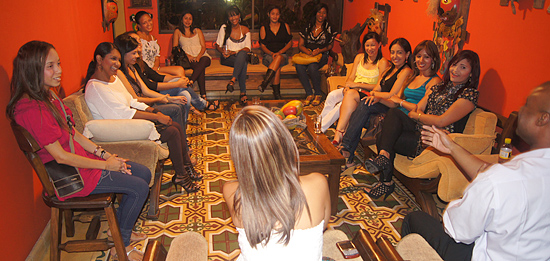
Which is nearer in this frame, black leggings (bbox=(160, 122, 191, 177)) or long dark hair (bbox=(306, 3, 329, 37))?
black leggings (bbox=(160, 122, 191, 177))

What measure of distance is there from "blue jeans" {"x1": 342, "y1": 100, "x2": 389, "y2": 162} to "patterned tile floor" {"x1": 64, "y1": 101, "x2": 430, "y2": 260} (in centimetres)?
29

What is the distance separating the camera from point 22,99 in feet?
7.26

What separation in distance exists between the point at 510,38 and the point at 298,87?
3718mm

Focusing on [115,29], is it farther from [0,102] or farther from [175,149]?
[0,102]

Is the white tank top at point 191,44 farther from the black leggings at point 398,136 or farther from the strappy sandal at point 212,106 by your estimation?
the black leggings at point 398,136

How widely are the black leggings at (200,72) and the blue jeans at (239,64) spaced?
38cm

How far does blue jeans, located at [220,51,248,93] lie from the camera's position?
6.14 m

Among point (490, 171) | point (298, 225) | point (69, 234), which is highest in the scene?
point (490, 171)

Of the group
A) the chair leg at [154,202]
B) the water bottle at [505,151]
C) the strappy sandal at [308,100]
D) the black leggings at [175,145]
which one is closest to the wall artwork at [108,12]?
the black leggings at [175,145]

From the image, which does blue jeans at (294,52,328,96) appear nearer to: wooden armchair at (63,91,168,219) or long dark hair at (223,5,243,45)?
long dark hair at (223,5,243,45)

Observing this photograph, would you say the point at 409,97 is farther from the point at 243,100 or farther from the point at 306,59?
the point at 243,100

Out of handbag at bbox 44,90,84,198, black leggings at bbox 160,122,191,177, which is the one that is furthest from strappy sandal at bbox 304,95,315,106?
handbag at bbox 44,90,84,198

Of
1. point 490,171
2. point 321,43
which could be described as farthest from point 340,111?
point 490,171

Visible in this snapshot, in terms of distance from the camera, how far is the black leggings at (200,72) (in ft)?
19.6
